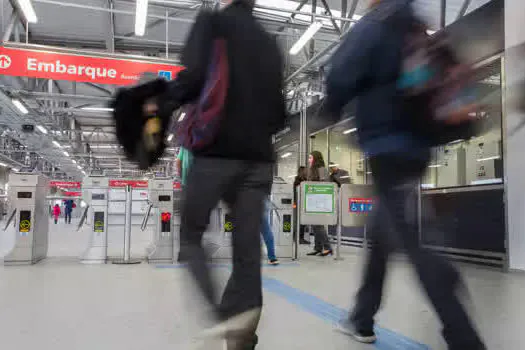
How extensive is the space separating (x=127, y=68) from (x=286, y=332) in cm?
615

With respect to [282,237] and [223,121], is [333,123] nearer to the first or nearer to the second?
[223,121]

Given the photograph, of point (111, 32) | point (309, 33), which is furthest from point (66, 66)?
point (309, 33)

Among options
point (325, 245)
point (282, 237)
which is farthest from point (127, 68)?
point (325, 245)

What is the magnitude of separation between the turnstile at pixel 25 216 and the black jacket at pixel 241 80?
4.94 meters

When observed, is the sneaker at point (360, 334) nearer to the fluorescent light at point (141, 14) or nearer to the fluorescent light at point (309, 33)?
the fluorescent light at point (141, 14)

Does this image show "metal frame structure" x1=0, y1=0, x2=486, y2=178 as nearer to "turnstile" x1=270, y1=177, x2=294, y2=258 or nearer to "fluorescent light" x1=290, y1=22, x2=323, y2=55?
"fluorescent light" x1=290, y1=22, x2=323, y2=55

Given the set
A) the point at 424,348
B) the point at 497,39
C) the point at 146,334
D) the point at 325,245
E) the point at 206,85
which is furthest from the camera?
the point at 325,245

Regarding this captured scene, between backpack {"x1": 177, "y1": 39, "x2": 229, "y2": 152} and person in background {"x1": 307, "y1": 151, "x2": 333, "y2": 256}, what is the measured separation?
17.1 ft

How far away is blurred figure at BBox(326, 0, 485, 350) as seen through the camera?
1.55 meters

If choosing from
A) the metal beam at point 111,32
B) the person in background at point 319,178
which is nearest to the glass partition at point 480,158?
the person in background at point 319,178

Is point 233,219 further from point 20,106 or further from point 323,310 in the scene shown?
point 20,106

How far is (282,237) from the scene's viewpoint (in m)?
6.31

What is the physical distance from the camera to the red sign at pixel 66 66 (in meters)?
6.90

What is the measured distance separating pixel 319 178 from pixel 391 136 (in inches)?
200
